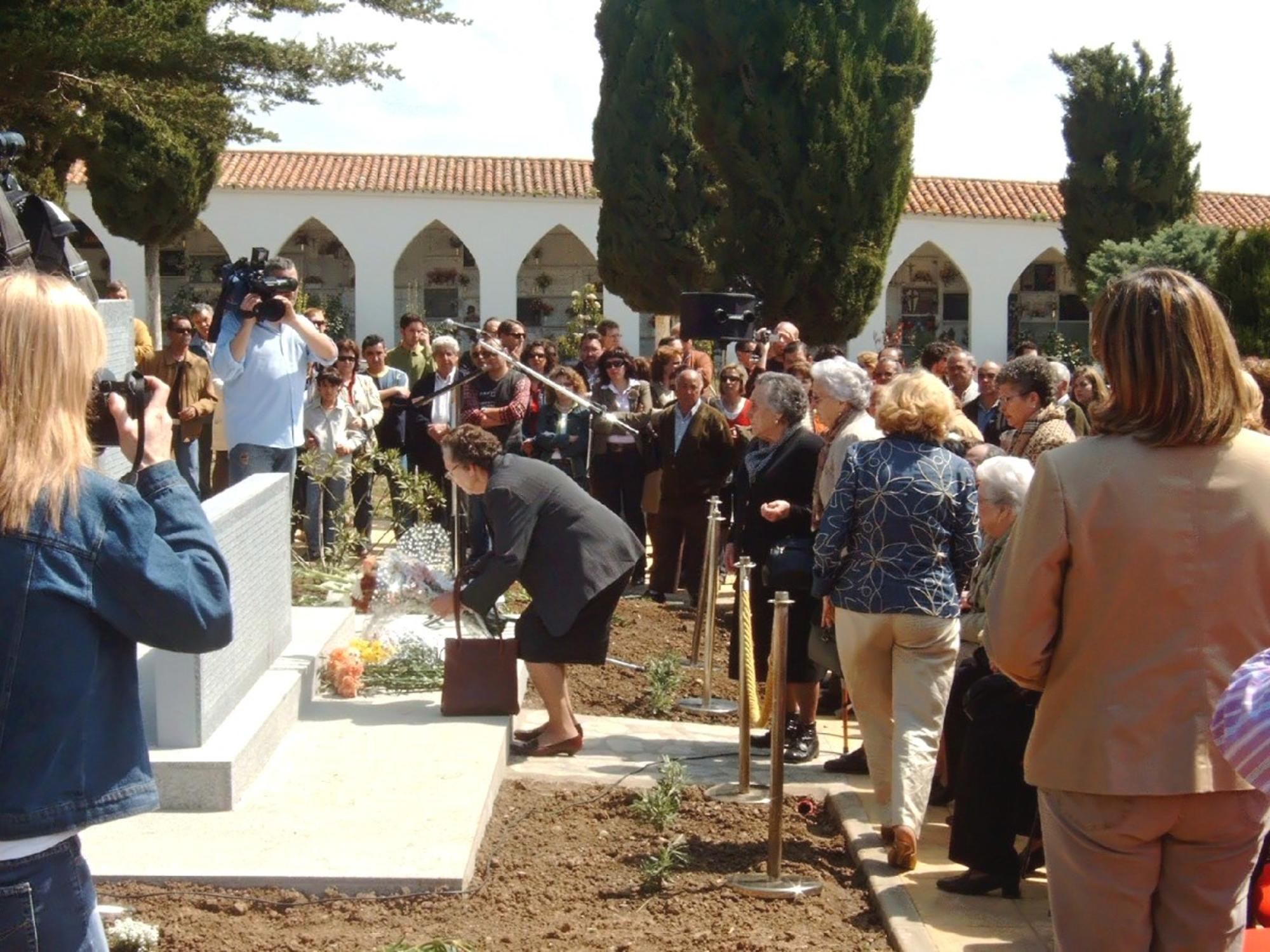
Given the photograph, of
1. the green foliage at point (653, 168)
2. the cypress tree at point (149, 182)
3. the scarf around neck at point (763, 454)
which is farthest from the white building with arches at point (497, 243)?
the scarf around neck at point (763, 454)

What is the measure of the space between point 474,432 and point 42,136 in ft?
44.2

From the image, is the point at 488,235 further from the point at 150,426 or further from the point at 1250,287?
the point at 150,426

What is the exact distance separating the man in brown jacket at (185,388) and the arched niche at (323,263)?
32044 mm

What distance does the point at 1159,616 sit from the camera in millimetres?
2928

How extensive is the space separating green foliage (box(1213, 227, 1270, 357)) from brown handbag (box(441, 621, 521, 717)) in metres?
8.93

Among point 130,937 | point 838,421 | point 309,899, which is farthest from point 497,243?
point 130,937

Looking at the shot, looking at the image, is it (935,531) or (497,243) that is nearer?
(935,531)

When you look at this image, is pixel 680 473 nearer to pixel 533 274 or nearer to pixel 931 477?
pixel 931 477

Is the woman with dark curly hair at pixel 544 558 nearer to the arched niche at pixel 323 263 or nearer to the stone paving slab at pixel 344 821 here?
the stone paving slab at pixel 344 821

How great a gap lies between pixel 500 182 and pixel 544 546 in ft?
124

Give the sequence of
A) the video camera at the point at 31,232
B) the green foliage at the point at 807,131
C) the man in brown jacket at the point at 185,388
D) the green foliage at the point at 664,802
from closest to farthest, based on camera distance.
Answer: the video camera at the point at 31,232
the green foliage at the point at 664,802
the man in brown jacket at the point at 185,388
the green foliage at the point at 807,131

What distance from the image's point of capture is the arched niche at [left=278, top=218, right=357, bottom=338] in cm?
4388

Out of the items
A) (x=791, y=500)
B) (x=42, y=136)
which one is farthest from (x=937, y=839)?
(x=42, y=136)

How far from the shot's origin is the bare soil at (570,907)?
455 centimetres
